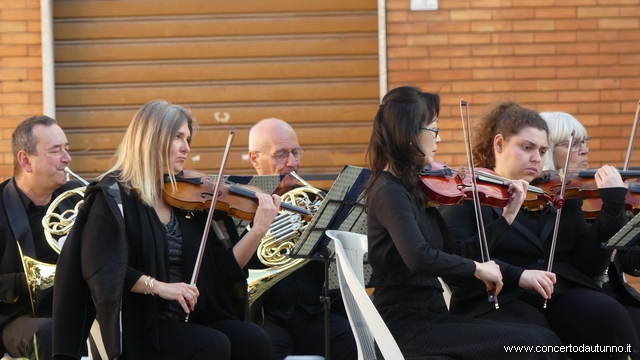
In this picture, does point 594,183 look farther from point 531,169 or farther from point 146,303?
point 146,303

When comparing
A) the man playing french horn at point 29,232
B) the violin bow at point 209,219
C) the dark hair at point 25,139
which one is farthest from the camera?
the dark hair at point 25,139

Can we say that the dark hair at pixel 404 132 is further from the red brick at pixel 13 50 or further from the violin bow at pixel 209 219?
the red brick at pixel 13 50

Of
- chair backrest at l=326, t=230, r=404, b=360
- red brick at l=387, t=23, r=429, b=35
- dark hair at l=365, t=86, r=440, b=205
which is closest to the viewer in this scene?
chair backrest at l=326, t=230, r=404, b=360

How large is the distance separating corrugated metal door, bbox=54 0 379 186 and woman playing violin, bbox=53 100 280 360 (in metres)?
2.75

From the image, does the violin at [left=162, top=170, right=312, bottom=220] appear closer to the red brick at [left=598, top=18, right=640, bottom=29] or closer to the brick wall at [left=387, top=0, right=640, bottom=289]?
the brick wall at [left=387, top=0, right=640, bottom=289]

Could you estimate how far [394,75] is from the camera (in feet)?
21.4

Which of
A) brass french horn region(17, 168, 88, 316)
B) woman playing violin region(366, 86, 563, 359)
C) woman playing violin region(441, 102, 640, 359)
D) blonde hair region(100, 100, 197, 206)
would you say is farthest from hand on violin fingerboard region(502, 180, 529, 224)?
brass french horn region(17, 168, 88, 316)

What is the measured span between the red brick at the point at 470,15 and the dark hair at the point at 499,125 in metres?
2.10

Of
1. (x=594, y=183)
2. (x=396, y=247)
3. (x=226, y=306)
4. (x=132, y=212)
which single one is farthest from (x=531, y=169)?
(x=132, y=212)

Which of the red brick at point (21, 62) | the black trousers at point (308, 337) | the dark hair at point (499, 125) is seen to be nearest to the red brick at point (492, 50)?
the dark hair at point (499, 125)

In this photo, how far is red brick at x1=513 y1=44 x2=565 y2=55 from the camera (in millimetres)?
6508

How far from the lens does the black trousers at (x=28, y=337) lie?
13.3 feet

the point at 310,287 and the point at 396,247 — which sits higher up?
the point at 396,247

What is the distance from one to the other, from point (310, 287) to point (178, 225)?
35.6 inches
